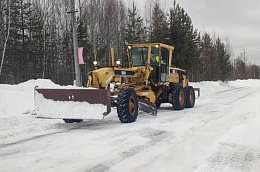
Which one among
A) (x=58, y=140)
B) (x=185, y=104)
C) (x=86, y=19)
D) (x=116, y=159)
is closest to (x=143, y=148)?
(x=116, y=159)

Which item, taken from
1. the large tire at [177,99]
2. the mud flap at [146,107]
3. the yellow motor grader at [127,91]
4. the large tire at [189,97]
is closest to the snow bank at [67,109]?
the yellow motor grader at [127,91]

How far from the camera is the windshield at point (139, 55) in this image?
11.8 m

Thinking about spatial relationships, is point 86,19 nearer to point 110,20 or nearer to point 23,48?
point 110,20

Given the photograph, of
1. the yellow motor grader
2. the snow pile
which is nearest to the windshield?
the yellow motor grader

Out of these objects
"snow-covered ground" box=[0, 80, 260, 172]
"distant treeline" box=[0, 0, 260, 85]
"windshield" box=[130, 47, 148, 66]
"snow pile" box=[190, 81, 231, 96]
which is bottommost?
"snow-covered ground" box=[0, 80, 260, 172]

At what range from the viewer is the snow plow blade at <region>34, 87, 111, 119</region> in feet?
27.4

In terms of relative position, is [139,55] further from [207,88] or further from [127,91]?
[207,88]

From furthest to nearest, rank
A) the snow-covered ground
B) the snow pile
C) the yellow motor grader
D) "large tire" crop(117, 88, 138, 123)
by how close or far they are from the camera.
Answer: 1. the snow pile
2. "large tire" crop(117, 88, 138, 123)
3. the yellow motor grader
4. the snow-covered ground

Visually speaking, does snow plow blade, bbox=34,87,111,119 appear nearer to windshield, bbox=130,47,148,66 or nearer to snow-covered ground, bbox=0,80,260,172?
snow-covered ground, bbox=0,80,260,172

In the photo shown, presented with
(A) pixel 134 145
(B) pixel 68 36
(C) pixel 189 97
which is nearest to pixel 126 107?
(A) pixel 134 145

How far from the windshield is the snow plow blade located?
12.0 feet

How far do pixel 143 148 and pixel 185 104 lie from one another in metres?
7.98

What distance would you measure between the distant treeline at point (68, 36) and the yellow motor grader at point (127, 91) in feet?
49.7

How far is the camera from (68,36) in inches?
1587
